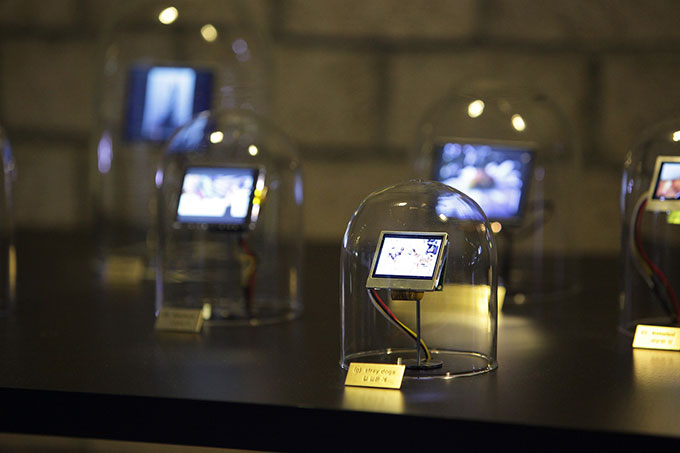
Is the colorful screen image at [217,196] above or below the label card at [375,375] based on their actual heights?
above

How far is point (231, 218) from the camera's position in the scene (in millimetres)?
2027

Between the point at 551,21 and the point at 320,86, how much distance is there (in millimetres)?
813

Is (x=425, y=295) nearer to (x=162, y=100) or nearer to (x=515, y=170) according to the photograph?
(x=515, y=170)

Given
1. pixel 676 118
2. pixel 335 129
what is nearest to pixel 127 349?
pixel 676 118

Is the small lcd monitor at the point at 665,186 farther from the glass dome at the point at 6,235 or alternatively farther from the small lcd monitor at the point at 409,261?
the glass dome at the point at 6,235

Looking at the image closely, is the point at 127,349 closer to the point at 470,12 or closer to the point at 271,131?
the point at 271,131

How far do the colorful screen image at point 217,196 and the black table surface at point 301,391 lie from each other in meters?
0.22

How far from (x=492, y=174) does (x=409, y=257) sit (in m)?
1.02

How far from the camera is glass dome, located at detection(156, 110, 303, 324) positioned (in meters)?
2.05

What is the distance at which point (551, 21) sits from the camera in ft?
11.1

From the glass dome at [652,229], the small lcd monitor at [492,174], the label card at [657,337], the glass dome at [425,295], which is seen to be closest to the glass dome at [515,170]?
the small lcd monitor at [492,174]

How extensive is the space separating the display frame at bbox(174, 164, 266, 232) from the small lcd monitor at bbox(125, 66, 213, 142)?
78cm

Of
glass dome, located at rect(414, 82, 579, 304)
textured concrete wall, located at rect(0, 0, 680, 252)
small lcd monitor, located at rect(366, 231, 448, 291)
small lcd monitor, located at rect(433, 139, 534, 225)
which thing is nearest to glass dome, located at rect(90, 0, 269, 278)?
textured concrete wall, located at rect(0, 0, 680, 252)

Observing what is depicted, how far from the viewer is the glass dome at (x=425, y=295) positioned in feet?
5.28
